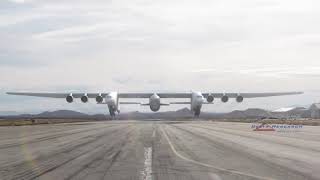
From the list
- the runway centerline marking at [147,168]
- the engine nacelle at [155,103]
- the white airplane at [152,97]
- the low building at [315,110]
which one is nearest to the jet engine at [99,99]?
the white airplane at [152,97]

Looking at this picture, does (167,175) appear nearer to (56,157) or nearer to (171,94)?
(56,157)

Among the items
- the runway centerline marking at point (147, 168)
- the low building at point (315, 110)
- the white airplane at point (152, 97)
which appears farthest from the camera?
the low building at point (315, 110)

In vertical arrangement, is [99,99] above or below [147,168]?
above

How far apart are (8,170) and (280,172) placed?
6.39 meters

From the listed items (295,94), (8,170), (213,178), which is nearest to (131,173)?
(213,178)

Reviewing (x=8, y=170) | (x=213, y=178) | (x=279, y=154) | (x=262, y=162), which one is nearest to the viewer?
(x=213, y=178)

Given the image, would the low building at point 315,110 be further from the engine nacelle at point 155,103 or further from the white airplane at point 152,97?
the engine nacelle at point 155,103

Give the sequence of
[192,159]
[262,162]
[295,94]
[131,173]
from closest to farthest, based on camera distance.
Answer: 1. [131,173]
2. [262,162]
3. [192,159]
4. [295,94]

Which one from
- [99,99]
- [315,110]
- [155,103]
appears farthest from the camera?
[315,110]

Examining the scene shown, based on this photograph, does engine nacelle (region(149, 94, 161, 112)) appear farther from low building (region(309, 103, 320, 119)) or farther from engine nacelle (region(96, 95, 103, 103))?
low building (region(309, 103, 320, 119))

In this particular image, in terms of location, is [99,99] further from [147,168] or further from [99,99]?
[147,168]

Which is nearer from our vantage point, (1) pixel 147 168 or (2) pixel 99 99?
(1) pixel 147 168

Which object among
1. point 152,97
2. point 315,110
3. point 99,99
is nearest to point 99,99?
point 99,99

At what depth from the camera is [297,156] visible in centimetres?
1719
